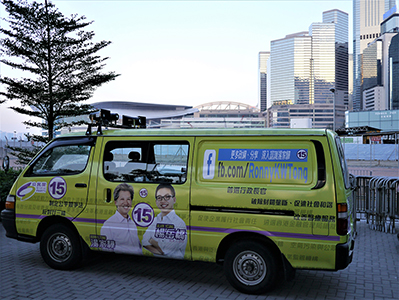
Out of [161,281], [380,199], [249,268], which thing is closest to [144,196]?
[161,281]

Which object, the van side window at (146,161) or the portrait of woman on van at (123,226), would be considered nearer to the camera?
the van side window at (146,161)

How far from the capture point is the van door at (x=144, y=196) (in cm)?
488

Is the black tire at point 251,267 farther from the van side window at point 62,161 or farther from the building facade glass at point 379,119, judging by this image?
the building facade glass at point 379,119

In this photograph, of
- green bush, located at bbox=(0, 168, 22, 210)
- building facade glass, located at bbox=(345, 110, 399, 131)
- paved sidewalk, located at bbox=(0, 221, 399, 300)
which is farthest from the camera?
building facade glass, located at bbox=(345, 110, 399, 131)

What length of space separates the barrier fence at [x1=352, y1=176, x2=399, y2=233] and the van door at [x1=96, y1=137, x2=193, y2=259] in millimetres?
4697

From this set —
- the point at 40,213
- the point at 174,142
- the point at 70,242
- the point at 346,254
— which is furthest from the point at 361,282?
the point at 40,213

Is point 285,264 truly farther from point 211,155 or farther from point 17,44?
point 17,44

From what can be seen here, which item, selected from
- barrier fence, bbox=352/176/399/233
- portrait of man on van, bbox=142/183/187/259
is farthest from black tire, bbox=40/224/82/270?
barrier fence, bbox=352/176/399/233

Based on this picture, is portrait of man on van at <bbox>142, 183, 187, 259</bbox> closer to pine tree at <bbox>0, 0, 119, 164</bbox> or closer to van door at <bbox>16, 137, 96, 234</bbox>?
van door at <bbox>16, 137, 96, 234</bbox>

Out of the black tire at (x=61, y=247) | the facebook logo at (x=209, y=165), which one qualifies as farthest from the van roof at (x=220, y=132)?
the black tire at (x=61, y=247)

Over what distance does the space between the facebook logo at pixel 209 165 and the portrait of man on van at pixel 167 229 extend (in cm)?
49

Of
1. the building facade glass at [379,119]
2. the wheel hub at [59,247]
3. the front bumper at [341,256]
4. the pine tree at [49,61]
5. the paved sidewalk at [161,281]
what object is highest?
the building facade glass at [379,119]

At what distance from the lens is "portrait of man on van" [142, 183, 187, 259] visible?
4.86m

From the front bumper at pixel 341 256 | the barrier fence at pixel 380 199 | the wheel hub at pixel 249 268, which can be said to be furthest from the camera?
the barrier fence at pixel 380 199
